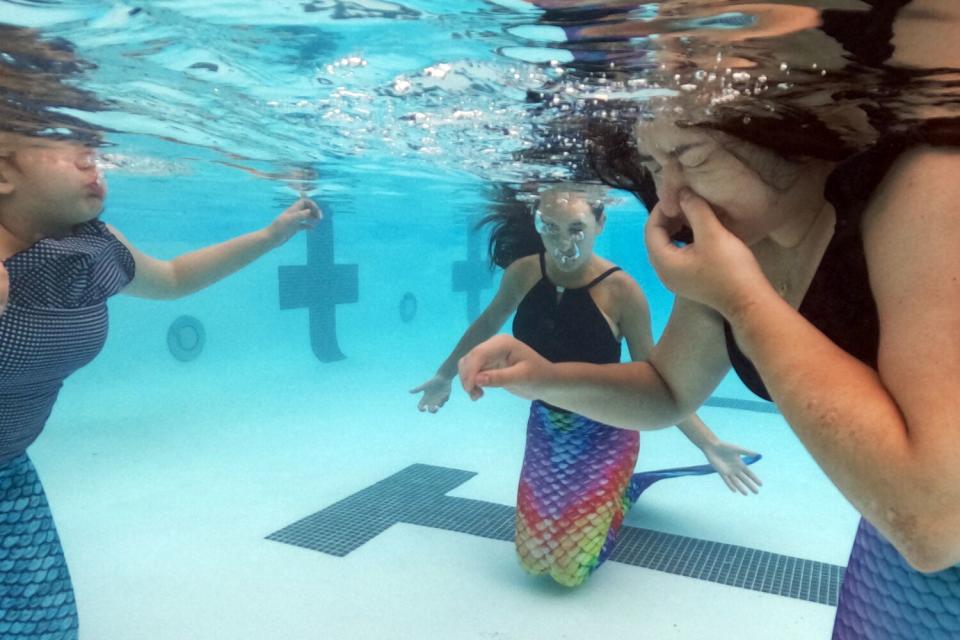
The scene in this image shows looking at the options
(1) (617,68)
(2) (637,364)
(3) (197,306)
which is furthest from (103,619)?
(3) (197,306)

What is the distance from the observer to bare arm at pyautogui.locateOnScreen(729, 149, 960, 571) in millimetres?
1391

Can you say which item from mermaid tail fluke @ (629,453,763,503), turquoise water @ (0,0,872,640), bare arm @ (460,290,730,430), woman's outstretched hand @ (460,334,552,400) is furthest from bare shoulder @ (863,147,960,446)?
mermaid tail fluke @ (629,453,763,503)

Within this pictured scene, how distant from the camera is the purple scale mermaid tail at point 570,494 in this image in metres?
5.36

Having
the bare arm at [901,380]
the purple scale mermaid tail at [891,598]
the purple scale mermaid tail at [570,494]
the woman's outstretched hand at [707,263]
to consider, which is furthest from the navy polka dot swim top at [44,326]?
the purple scale mermaid tail at [891,598]

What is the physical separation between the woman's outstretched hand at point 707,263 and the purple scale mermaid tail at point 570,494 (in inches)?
132

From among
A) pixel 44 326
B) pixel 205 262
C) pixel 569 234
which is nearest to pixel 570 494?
pixel 569 234

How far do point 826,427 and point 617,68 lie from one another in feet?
9.35

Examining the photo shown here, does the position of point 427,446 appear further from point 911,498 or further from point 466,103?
point 911,498

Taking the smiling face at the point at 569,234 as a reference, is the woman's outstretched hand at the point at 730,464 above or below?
below

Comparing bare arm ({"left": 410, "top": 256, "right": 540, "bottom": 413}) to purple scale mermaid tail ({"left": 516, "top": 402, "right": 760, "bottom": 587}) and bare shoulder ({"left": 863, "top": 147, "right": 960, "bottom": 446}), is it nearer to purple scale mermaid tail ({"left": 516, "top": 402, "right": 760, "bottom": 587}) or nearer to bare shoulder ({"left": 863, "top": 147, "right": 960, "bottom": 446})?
purple scale mermaid tail ({"left": 516, "top": 402, "right": 760, "bottom": 587})

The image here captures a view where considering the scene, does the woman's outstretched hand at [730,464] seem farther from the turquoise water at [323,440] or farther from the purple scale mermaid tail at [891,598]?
the purple scale mermaid tail at [891,598]

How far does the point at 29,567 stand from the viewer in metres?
3.27

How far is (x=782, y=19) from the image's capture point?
2.78 meters

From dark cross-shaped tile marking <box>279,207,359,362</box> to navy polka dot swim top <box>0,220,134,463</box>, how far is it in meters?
11.6
